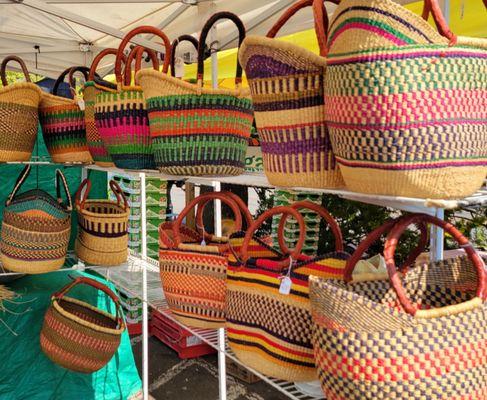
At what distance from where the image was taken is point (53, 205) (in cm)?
214

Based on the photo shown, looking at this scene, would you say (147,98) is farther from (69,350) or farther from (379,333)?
(69,350)

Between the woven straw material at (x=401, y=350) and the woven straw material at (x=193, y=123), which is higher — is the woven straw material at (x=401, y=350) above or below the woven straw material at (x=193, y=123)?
below

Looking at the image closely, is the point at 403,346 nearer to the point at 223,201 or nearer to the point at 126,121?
the point at 223,201

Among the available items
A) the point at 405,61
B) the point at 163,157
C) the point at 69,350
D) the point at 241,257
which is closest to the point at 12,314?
the point at 69,350

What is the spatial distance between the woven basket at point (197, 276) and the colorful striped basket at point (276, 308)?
0.15 meters

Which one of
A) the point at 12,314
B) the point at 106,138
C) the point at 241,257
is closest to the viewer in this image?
the point at 241,257

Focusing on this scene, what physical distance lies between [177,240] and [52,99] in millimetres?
869

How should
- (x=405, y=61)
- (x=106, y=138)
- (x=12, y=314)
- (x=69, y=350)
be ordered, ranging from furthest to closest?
1. (x=12, y=314)
2. (x=69, y=350)
3. (x=106, y=138)
4. (x=405, y=61)

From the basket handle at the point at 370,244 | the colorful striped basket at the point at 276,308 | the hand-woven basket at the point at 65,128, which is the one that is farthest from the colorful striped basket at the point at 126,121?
the basket handle at the point at 370,244

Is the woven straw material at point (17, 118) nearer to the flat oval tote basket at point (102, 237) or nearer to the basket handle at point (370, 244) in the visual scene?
the flat oval tote basket at point (102, 237)

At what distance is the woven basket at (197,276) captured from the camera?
4.89 ft

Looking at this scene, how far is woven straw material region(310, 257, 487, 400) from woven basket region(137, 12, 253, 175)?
2.06ft

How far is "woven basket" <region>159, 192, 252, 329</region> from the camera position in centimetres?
149

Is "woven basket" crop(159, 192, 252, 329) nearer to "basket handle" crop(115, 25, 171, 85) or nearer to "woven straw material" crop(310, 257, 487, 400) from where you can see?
"basket handle" crop(115, 25, 171, 85)
